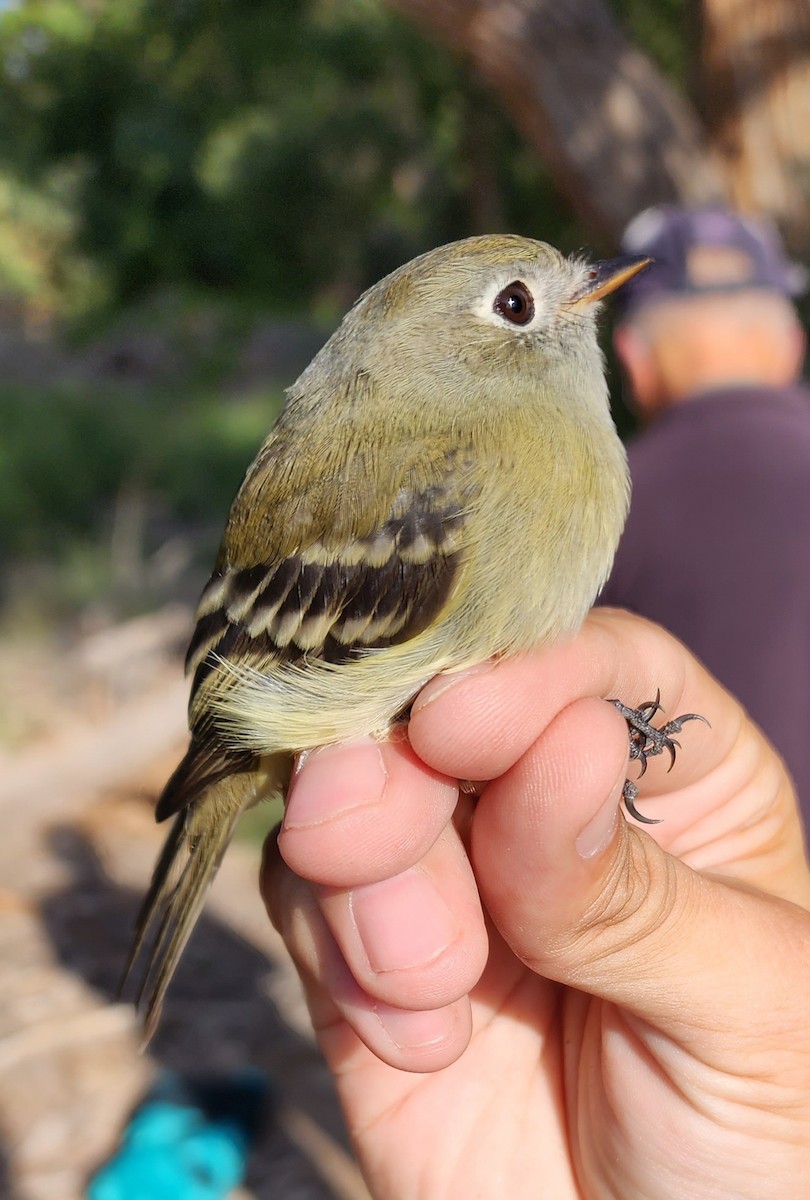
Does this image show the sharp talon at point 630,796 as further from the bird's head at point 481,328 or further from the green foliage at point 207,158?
the green foliage at point 207,158

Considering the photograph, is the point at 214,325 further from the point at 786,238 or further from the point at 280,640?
the point at 280,640

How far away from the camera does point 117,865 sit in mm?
5336

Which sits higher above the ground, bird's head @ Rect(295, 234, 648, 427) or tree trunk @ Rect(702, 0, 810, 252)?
tree trunk @ Rect(702, 0, 810, 252)

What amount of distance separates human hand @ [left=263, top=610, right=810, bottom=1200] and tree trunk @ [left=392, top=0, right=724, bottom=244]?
5.12 metres

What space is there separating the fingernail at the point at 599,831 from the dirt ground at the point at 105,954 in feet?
8.58

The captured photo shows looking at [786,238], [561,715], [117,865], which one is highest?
[786,238]

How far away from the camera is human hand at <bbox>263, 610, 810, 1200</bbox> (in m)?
1.65

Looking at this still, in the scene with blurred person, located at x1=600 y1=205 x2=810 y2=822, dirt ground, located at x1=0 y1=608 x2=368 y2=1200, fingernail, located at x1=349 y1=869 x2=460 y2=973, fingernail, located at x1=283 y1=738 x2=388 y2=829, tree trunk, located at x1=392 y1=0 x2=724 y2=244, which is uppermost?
tree trunk, located at x1=392 y1=0 x2=724 y2=244

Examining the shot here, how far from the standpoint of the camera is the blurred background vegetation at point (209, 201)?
714 centimetres

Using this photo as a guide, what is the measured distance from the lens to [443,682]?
176cm

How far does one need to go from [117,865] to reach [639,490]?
3374mm

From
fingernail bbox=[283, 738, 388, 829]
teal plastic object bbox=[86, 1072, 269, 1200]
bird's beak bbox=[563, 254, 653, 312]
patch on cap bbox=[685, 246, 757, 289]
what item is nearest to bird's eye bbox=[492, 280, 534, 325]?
bird's beak bbox=[563, 254, 653, 312]

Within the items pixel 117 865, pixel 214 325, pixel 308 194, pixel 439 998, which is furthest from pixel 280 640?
pixel 308 194

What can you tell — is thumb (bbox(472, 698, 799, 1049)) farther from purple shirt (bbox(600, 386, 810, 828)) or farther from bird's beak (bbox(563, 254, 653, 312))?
Answer: purple shirt (bbox(600, 386, 810, 828))
